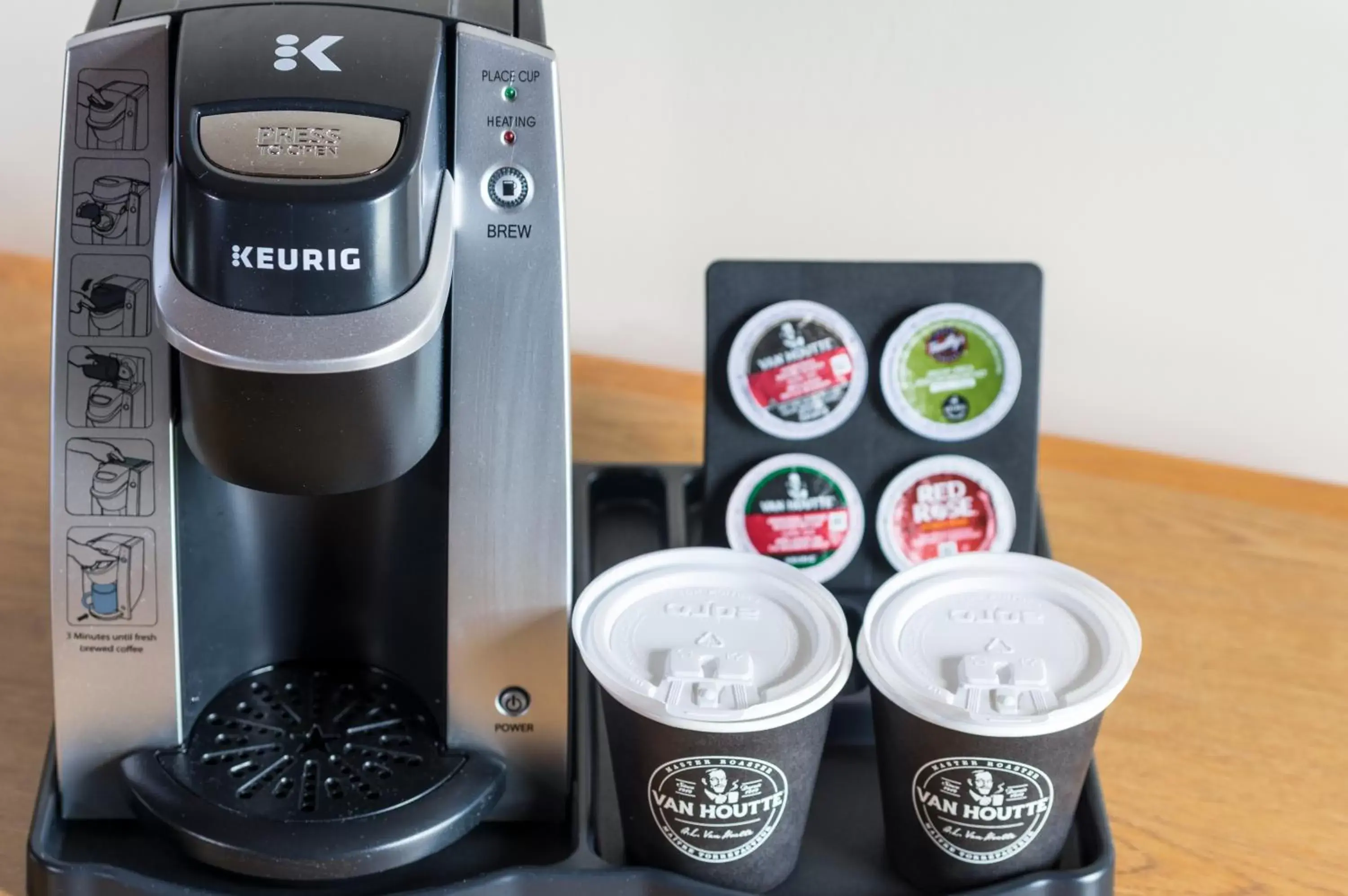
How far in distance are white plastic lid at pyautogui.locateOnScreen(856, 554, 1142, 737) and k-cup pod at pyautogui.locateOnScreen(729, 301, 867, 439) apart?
15cm

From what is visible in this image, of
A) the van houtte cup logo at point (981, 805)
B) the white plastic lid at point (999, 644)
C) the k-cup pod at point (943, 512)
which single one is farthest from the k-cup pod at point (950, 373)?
the van houtte cup logo at point (981, 805)

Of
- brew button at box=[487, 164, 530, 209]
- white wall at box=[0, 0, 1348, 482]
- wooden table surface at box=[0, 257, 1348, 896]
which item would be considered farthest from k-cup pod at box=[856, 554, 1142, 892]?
white wall at box=[0, 0, 1348, 482]

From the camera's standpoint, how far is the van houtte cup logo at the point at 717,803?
0.64 m

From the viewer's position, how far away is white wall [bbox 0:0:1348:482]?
93cm

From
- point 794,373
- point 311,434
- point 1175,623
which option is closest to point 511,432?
point 311,434

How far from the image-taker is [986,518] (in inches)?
33.6

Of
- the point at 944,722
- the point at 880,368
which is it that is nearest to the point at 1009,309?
the point at 880,368

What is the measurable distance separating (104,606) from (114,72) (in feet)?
0.75

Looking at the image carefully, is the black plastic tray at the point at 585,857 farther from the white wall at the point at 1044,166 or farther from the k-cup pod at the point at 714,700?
the white wall at the point at 1044,166

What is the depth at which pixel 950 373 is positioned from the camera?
2.77 feet

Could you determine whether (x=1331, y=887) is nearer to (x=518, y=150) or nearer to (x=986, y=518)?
(x=986, y=518)

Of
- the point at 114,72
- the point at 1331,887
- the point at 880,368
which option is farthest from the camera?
the point at 880,368

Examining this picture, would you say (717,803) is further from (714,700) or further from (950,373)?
(950,373)

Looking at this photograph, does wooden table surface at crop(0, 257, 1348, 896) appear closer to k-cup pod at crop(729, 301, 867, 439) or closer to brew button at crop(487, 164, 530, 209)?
k-cup pod at crop(729, 301, 867, 439)
